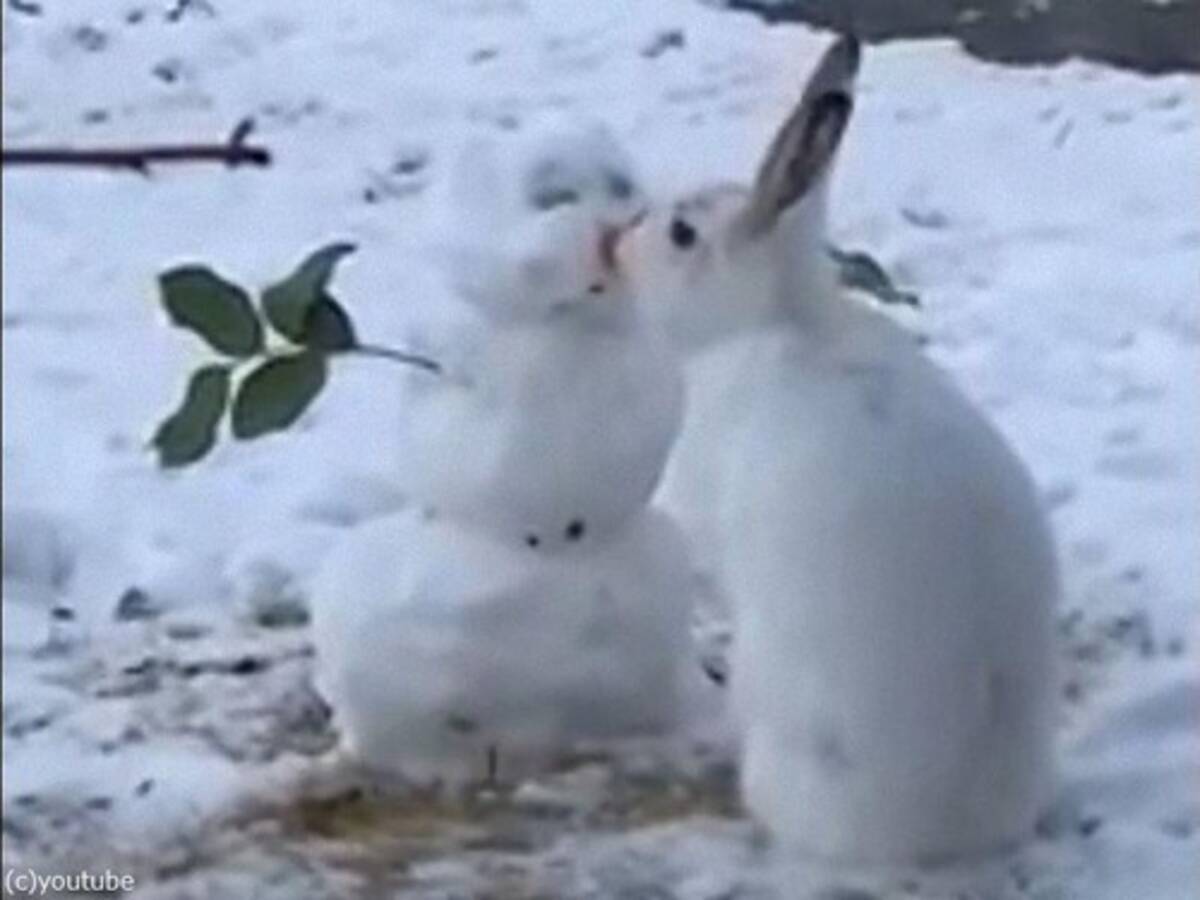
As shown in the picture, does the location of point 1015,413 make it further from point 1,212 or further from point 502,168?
point 1,212

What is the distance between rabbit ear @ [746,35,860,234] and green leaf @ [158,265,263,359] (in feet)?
2.51

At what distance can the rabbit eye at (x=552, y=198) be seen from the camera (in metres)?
2.34

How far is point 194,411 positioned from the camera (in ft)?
5.36

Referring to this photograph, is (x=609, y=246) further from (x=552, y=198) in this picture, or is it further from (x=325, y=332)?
(x=325, y=332)

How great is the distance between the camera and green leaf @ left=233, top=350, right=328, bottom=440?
1556 millimetres

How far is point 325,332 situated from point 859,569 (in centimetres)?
74

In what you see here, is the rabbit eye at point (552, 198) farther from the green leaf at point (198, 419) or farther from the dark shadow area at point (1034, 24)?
the dark shadow area at point (1034, 24)

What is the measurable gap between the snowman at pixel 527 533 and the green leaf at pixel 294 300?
2.36ft

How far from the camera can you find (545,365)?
7.68 feet

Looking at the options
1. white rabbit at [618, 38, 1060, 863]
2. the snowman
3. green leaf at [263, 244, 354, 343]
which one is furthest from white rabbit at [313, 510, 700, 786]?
green leaf at [263, 244, 354, 343]

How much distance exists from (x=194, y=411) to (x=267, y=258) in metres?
1.20

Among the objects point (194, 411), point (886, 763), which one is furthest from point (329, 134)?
point (194, 411)

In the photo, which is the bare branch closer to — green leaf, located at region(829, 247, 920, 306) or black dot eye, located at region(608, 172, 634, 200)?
black dot eye, located at region(608, 172, 634, 200)

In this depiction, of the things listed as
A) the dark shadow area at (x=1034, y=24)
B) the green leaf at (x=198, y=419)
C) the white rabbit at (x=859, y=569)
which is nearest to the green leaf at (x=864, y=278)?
the white rabbit at (x=859, y=569)
